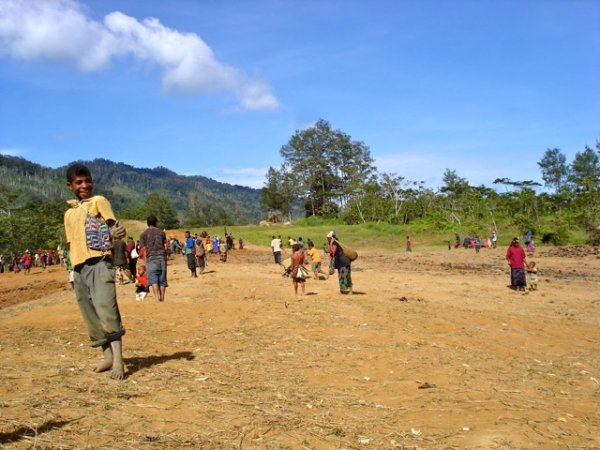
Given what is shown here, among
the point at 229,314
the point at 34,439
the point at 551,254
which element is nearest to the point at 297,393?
the point at 34,439

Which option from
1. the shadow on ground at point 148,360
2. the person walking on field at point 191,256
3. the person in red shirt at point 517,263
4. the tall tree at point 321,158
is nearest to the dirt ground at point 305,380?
the shadow on ground at point 148,360

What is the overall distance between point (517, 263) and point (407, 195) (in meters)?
43.2

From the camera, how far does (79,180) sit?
500cm

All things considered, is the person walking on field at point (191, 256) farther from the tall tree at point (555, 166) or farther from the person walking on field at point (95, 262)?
the tall tree at point (555, 166)

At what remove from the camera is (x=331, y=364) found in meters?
6.39

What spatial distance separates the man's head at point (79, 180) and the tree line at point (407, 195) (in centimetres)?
3595

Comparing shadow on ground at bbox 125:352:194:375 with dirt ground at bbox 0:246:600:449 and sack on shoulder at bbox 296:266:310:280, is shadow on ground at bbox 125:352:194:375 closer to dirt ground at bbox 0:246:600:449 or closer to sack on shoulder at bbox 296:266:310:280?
dirt ground at bbox 0:246:600:449

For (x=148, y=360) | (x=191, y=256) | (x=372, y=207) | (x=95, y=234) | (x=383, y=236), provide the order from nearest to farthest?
1. (x=95, y=234)
2. (x=148, y=360)
3. (x=191, y=256)
4. (x=383, y=236)
5. (x=372, y=207)

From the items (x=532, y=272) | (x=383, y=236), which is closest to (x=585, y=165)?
(x=383, y=236)

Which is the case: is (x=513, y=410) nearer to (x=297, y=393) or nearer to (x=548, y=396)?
(x=548, y=396)

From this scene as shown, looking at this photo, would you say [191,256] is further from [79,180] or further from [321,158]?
[321,158]

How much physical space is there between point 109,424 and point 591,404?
4589mm

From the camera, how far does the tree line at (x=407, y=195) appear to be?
143 ft

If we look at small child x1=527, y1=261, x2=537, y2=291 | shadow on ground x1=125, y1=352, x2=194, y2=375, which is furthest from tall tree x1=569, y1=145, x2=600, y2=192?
shadow on ground x1=125, y1=352, x2=194, y2=375
